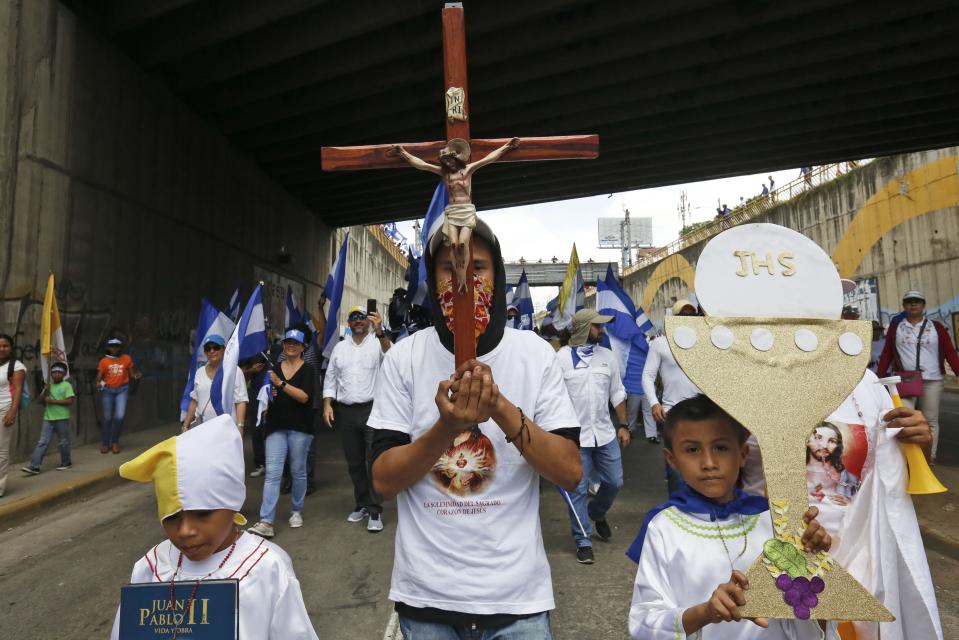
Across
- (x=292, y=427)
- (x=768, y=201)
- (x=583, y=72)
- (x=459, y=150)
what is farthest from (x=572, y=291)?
(x=768, y=201)

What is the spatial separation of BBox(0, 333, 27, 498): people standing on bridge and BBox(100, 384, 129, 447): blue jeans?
230 cm

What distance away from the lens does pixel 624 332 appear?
7.37m

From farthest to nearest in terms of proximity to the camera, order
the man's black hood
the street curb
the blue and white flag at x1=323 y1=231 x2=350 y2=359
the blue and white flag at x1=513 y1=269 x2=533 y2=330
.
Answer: the blue and white flag at x1=513 y1=269 x2=533 y2=330
the blue and white flag at x1=323 y1=231 x2=350 y2=359
the street curb
the man's black hood

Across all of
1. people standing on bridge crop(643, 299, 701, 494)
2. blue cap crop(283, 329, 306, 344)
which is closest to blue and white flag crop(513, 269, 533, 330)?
people standing on bridge crop(643, 299, 701, 494)

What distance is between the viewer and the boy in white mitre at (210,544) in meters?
1.63

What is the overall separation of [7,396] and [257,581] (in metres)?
6.28

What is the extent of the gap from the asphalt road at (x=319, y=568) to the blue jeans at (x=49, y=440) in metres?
1.16

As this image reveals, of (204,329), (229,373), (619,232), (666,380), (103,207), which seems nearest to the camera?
(229,373)

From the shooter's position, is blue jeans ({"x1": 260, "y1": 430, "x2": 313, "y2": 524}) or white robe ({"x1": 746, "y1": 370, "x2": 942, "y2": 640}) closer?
white robe ({"x1": 746, "y1": 370, "x2": 942, "y2": 640})

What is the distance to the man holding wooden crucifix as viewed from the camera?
1436 millimetres

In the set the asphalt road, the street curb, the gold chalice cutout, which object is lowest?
the asphalt road

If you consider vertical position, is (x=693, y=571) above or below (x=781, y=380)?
below

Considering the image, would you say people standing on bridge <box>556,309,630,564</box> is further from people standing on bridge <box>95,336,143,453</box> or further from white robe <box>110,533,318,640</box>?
people standing on bridge <box>95,336,143,453</box>

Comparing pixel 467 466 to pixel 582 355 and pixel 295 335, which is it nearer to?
pixel 582 355
